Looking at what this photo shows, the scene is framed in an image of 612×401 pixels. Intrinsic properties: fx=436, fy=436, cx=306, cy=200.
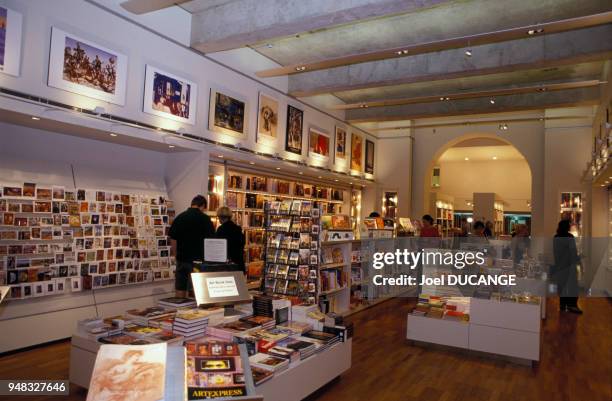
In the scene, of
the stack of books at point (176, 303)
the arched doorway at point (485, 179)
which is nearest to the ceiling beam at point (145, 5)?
the stack of books at point (176, 303)

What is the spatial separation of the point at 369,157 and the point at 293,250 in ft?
24.1

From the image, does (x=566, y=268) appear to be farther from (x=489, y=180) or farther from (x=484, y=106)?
(x=489, y=180)

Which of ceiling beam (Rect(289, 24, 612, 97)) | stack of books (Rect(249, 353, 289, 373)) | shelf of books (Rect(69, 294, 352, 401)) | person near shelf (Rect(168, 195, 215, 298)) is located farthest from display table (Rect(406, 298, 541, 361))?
ceiling beam (Rect(289, 24, 612, 97))

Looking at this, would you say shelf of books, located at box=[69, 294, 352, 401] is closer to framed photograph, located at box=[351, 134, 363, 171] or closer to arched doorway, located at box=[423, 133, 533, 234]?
framed photograph, located at box=[351, 134, 363, 171]

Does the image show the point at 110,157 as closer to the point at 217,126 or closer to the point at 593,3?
the point at 217,126

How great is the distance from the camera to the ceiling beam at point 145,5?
17.3 feet

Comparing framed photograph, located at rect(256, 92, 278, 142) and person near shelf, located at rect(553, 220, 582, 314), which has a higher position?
framed photograph, located at rect(256, 92, 278, 142)

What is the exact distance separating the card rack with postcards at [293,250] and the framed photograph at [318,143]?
3.75 m

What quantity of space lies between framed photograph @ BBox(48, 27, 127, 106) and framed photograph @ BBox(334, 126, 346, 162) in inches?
249

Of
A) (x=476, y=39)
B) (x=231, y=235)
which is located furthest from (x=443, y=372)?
(x=476, y=39)

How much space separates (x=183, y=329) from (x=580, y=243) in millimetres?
7169

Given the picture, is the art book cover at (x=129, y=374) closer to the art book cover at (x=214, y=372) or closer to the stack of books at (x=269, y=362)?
the art book cover at (x=214, y=372)

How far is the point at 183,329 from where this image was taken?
3406mm

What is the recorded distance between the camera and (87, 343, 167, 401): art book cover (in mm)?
1434
